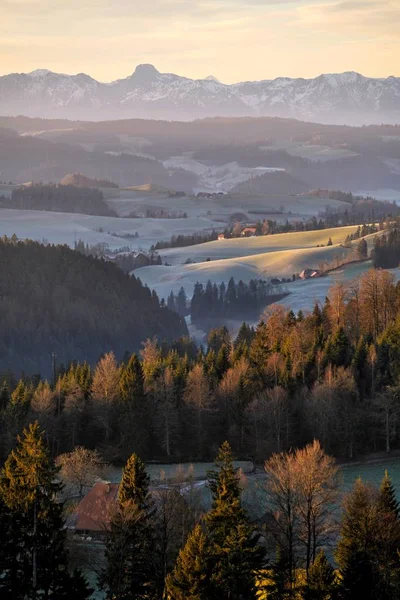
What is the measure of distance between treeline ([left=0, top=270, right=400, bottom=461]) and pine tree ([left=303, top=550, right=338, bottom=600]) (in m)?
20.8

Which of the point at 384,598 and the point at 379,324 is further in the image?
the point at 379,324

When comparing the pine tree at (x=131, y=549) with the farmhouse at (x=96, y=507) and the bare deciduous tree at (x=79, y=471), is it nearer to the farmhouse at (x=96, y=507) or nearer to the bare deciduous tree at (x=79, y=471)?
the farmhouse at (x=96, y=507)

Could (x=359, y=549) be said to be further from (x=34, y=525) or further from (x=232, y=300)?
(x=232, y=300)

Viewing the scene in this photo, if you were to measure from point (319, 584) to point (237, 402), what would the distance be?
79.4 feet

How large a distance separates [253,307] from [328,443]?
2391 inches

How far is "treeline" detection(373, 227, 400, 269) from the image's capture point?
10712cm

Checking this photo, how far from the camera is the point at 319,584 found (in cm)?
2605

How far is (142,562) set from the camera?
27.8 meters

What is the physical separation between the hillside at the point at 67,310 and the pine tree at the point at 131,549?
202 feet

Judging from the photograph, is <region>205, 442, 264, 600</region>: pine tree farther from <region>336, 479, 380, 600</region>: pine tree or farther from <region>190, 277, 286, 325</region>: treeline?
<region>190, 277, 286, 325</region>: treeline

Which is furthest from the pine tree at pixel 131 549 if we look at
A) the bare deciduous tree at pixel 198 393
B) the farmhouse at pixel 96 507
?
the bare deciduous tree at pixel 198 393

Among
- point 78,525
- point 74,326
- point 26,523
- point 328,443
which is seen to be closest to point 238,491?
point 26,523

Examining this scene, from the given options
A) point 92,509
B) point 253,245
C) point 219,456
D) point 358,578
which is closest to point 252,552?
point 358,578

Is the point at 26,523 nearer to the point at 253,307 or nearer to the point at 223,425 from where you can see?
the point at 223,425
